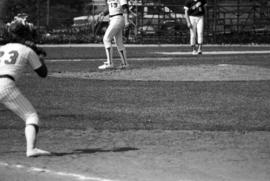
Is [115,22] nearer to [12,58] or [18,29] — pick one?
[18,29]

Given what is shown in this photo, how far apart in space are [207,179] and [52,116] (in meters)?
5.39

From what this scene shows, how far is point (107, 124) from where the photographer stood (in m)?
11.8

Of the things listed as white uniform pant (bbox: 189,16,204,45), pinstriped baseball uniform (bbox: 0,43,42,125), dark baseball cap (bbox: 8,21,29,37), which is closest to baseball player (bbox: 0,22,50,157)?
pinstriped baseball uniform (bbox: 0,43,42,125)

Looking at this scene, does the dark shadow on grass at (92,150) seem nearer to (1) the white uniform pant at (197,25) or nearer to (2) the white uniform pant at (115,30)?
(2) the white uniform pant at (115,30)

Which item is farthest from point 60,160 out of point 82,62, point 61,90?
point 82,62

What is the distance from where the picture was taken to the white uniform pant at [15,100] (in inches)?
348

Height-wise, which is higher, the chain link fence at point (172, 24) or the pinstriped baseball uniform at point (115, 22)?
the pinstriped baseball uniform at point (115, 22)

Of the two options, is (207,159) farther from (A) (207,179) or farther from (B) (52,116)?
(B) (52,116)

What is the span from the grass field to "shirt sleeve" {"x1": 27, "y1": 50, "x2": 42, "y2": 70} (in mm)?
1034

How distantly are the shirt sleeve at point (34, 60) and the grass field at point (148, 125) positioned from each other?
1034 millimetres

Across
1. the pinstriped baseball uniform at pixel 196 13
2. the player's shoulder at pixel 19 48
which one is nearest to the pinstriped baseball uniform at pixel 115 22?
the pinstriped baseball uniform at pixel 196 13

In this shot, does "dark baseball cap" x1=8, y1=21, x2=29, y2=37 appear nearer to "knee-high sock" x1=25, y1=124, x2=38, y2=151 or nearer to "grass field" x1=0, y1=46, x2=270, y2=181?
"knee-high sock" x1=25, y1=124, x2=38, y2=151

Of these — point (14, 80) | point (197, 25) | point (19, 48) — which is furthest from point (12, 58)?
point (197, 25)

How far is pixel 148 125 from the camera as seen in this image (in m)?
11.8
